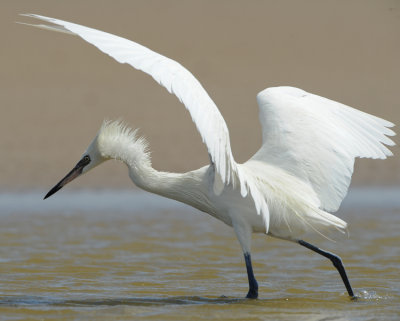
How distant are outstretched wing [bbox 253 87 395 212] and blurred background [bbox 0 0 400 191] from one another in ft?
22.4

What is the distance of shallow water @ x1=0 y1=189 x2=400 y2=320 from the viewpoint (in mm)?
6023

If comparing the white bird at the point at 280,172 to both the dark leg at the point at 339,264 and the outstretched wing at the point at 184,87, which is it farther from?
the outstretched wing at the point at 184,87

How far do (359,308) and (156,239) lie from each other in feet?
11.8

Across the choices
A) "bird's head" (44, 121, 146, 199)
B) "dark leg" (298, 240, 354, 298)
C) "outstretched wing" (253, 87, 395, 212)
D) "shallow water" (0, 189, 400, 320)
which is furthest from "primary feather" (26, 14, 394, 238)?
"bird's head" (44, 121, 146, 199)

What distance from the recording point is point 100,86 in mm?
17297

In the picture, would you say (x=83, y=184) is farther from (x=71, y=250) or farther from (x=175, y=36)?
(x=175, y=36)

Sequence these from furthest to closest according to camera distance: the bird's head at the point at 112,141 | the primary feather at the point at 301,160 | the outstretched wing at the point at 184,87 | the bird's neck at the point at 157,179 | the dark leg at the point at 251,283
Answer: the bird's head at the point at 112,141, the bird's neck at the point at 157,179, the dark leg at the point at 251,283, the primary feather at the point at 301,160, the outstretched wing at the point at 184,87

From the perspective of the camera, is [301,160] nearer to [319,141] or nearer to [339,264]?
[319,141]

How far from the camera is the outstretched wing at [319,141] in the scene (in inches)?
251

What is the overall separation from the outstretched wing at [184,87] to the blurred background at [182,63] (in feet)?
26.2

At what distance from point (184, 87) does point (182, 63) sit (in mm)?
13258

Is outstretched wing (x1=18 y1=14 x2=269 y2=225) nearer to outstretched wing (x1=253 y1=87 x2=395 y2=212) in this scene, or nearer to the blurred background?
outstretched wing (x1=253 y1=87 x2=395 y2=212)

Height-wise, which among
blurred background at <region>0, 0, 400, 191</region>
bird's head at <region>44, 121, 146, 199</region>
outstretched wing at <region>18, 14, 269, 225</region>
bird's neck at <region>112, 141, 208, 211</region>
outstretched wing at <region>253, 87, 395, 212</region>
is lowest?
blurred background at <region>0, 0, 400, 191</region>

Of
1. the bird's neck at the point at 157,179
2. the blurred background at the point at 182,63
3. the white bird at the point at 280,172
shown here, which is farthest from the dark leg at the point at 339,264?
the blurred background at the point at 182,63
